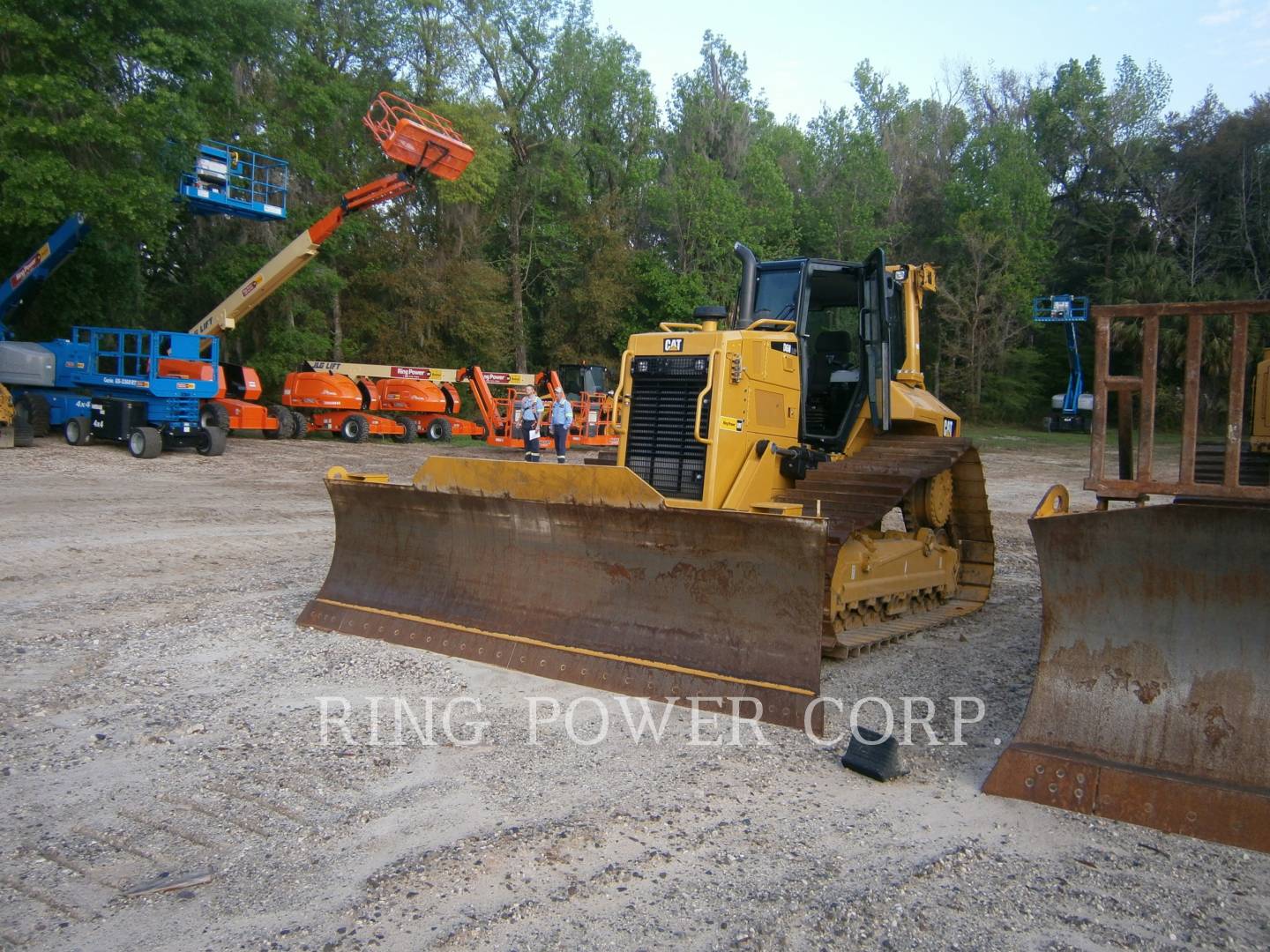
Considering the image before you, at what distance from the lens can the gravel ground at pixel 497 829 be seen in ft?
9.87

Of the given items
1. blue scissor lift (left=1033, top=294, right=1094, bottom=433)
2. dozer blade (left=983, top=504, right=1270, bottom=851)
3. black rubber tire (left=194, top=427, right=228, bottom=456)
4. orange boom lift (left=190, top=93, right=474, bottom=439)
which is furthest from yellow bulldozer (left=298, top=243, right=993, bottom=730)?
blue scissor lift (left=1033, top=294, right=1094, bottom=433)

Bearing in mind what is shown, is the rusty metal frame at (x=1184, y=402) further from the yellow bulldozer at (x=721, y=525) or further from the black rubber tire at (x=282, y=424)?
the black rubber tire at (x=282, y=424)

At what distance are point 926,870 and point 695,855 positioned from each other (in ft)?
2.64

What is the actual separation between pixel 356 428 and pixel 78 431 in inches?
294

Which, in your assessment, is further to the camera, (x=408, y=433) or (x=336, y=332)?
(x=336, y=332)

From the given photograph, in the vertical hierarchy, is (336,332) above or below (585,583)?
above

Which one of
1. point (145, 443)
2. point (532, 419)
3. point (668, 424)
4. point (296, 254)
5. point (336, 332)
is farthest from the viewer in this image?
point (336, 332)

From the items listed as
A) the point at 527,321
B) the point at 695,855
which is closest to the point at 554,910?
the point at 695,855

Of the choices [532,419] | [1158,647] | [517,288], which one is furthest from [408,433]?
[1158,647]

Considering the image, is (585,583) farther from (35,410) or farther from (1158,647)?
(35,410)

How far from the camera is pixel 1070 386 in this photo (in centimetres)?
3322

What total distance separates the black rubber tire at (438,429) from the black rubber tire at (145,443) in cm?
940

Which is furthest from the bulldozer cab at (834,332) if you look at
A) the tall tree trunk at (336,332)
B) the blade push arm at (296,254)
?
the tall tree trunk at (336,332)

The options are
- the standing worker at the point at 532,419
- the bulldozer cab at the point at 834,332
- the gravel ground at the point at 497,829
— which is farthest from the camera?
the standing worker at the point at 532,419
